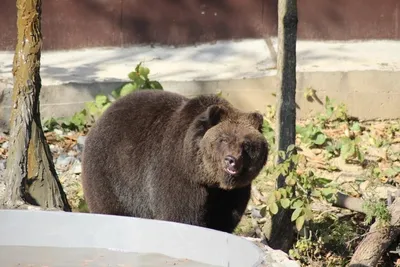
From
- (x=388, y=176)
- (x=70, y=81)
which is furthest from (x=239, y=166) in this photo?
(x=70, y=81)

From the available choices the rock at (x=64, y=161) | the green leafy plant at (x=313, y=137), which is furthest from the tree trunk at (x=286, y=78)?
the rock at (x=64, y=161)

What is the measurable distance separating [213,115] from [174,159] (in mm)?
490

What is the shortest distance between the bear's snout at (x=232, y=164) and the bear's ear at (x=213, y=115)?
298 mm

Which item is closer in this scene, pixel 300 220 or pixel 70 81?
pixel 300 220

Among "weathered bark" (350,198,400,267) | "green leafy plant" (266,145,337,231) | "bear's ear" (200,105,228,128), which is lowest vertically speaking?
"weathered bark" (350,198,400,267)

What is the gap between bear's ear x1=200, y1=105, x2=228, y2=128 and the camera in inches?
255

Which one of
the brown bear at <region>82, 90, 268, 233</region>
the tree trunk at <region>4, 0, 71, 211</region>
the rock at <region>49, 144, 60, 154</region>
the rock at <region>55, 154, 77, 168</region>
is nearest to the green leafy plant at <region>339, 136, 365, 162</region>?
the brown bear at <region>82, 90, 268, 233</region>

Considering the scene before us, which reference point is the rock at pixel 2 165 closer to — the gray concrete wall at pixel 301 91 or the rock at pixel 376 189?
the gray concrete wall at pixel 301 91

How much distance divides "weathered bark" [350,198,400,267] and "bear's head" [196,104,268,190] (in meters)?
1.08

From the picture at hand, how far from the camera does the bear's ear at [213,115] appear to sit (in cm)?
647

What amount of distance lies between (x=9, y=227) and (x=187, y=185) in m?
2.25

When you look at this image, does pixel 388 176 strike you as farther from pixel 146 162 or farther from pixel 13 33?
pixel 13 33

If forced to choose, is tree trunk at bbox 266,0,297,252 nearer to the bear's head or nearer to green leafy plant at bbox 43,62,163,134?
the bear's head

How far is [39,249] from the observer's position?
15.3 ft
